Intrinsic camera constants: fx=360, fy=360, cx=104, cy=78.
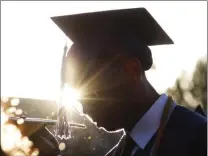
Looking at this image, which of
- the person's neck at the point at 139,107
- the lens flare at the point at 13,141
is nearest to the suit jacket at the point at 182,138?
the person's neck at the point at 139,107

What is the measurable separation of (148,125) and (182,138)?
0.27m

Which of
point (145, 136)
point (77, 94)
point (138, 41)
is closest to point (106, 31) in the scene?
point (138, 41)

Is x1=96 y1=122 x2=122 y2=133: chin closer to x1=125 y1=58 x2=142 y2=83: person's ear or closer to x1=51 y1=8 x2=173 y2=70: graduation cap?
x1=125 y1=58 x2=142 y2=83: person's ear

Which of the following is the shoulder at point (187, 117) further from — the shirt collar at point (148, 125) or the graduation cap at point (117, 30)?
the graduation cap at point (117, 30)

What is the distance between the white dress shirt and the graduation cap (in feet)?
1.38

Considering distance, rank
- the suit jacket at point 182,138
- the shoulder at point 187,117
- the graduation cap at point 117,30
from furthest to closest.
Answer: the graduation cap at point 117,30 → the shoulder at point 187,117 → the suit jacket at point 182,138

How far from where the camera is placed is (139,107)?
2.91 metres

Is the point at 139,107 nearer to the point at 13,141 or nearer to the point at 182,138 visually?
the point at 182,138

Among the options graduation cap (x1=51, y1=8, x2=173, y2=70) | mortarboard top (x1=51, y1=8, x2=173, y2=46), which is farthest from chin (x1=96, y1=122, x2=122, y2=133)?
mortarboard top (x1=51, y1=8, x2=173, y2=46)

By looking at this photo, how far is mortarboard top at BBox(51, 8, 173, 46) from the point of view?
10.7 ft

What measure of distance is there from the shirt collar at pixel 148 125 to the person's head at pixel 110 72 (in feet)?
0.35

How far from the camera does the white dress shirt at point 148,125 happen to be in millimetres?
2660

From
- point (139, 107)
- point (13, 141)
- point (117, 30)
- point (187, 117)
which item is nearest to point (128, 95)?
point (139, 107)

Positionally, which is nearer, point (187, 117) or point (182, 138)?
point (182, 138)
